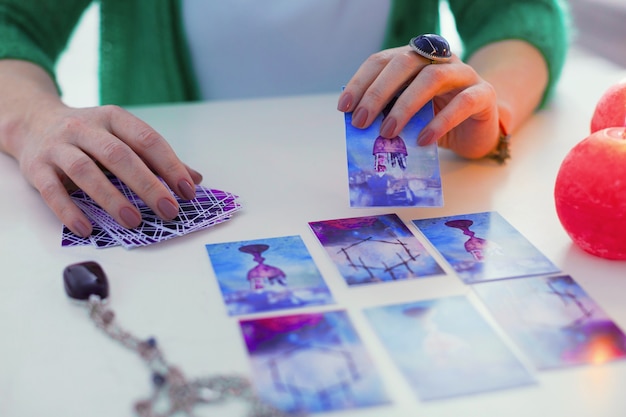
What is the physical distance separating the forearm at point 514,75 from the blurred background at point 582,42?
1.14 meters

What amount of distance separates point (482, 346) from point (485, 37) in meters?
0.80

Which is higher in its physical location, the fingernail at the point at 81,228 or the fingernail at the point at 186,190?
the fingernail at the point at 186,190

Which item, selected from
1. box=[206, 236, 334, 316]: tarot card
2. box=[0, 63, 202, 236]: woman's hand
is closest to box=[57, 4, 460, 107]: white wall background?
box=[0, 63, 202, 236]: woman's hand

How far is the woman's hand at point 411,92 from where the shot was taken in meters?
0.85

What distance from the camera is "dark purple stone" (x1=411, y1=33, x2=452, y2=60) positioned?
89cm

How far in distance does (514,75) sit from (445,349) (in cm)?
70

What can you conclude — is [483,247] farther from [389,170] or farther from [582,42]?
[582,42]

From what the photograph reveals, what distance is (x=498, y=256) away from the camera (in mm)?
757

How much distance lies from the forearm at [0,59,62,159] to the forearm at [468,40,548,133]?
0.69m

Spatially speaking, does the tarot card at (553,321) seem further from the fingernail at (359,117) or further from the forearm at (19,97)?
the forearm at (19,97)

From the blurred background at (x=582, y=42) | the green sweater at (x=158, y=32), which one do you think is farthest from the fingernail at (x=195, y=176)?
the blurred background at (x=582, y=42)

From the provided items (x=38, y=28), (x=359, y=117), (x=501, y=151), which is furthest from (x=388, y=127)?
(x=38, y=28)

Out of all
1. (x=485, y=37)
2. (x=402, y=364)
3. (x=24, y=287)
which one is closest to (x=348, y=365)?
(x=402, y=364)

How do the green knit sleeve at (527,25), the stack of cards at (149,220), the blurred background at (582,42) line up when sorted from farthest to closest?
1. the blurred background at (582,42)
2. the green knit sleeve at (527,25)
3. the stack of cards at (149,220)
